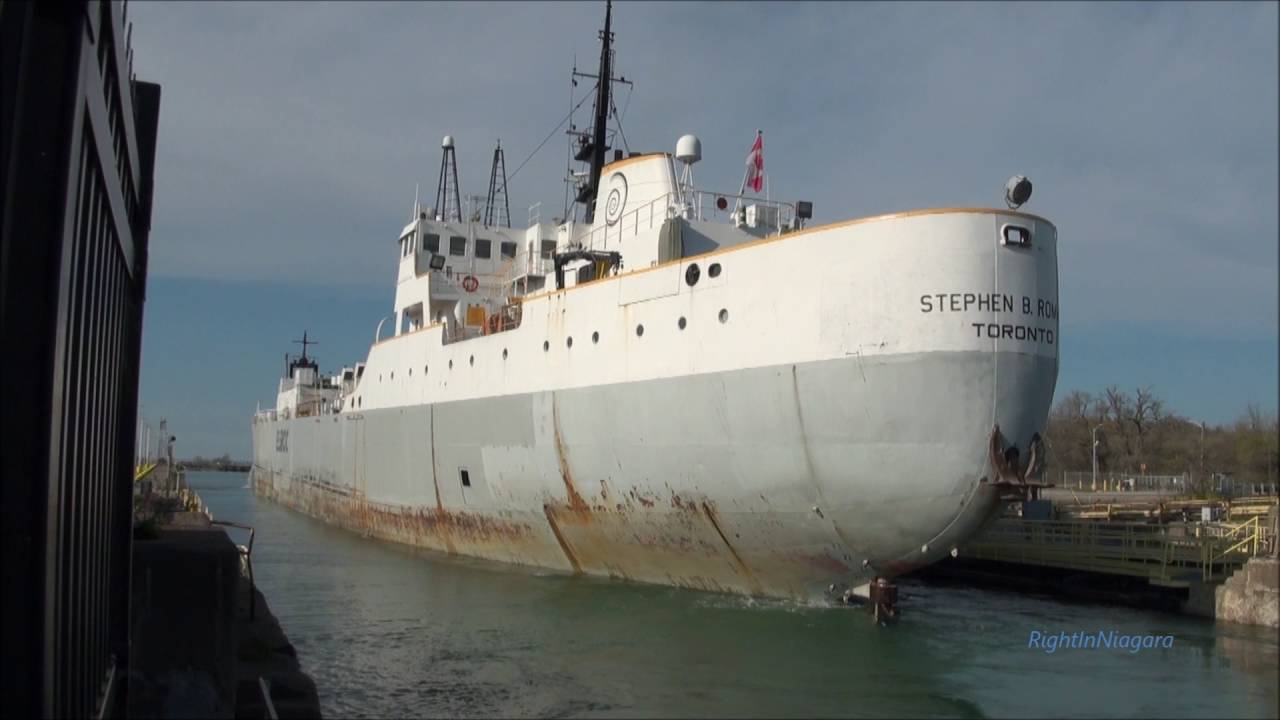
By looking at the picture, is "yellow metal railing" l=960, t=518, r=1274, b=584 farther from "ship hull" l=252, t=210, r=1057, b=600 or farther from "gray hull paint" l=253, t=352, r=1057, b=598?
"ship hull" l=252, t=210, r=1057, b=600

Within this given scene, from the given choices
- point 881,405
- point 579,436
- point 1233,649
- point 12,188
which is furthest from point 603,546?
point 12,188

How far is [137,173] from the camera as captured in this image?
24.1ft

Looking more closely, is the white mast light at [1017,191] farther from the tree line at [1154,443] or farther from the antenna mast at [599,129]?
the tree line at [1154,443]

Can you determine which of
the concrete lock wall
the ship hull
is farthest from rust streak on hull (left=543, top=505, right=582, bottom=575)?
the concrete lock wall

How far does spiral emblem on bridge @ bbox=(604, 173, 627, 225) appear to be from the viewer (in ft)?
62.4

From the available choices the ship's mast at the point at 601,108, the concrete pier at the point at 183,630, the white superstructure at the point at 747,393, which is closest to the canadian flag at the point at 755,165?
the white superstructure at the point at 747,393

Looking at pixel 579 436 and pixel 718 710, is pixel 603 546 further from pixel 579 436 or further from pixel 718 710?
pixel 718 710

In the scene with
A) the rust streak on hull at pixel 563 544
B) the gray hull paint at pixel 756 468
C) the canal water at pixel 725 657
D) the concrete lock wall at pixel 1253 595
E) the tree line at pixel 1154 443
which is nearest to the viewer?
the canal water at pixel 725 657

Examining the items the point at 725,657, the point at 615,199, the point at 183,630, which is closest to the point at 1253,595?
the point at 725,657

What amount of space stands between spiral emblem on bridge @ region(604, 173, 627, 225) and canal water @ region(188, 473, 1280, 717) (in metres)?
6.76

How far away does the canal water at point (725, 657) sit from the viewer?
10.3 metres

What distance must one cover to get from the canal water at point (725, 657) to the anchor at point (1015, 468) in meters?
2.06

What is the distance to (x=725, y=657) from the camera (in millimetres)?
11977

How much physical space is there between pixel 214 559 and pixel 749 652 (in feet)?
22.5
